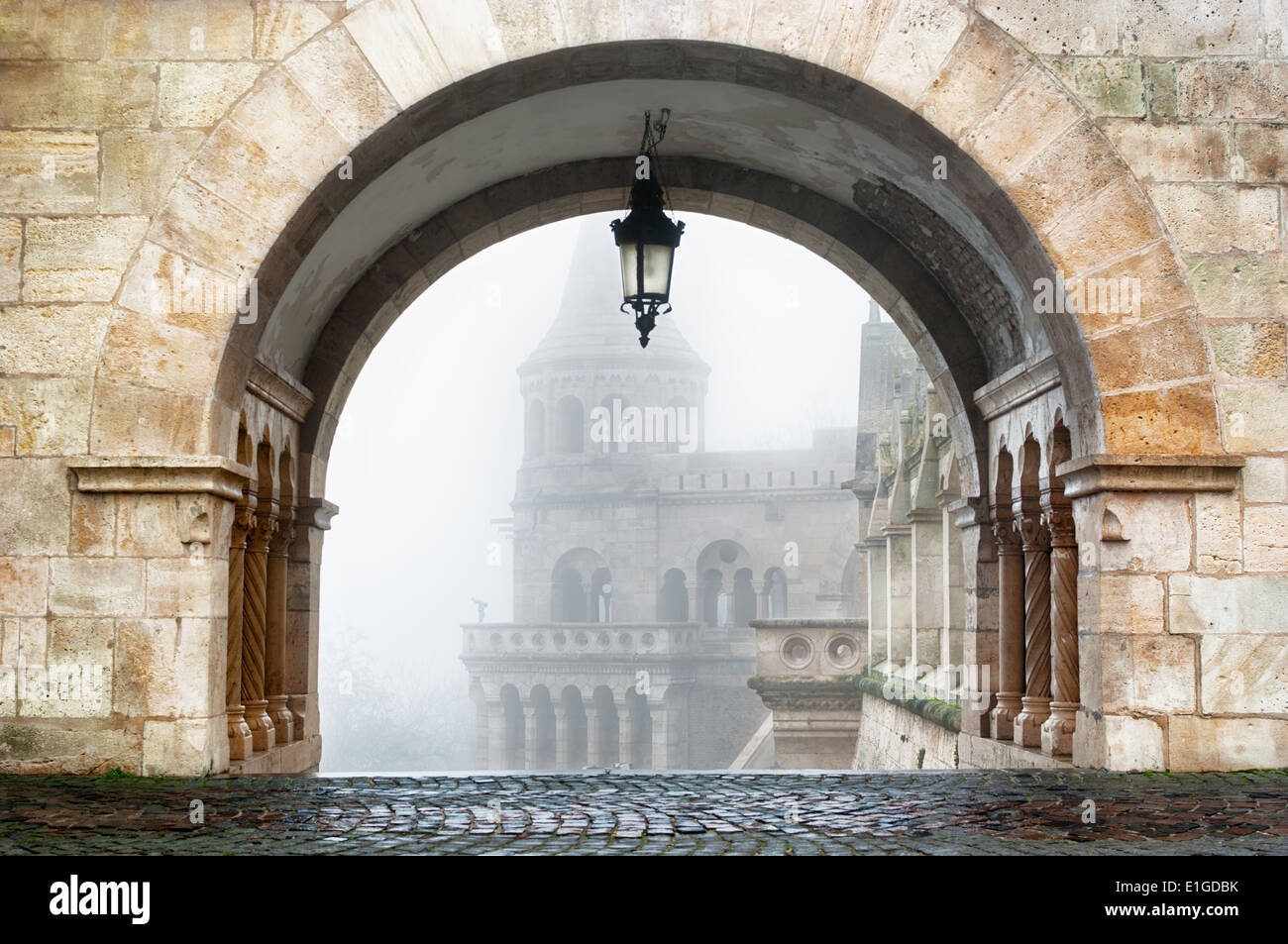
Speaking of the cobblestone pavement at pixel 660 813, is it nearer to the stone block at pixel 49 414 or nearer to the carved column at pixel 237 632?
the carved column at pixel 237 632

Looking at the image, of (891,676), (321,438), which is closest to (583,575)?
(891,676)

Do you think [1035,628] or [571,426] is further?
[571,426]

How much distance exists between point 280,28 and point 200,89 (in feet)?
1.24

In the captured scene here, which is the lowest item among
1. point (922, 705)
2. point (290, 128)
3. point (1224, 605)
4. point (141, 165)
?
point (922, 705)

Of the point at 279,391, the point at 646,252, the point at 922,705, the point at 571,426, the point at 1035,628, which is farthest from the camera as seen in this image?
the point at 571,426

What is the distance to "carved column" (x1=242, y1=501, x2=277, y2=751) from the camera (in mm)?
6996

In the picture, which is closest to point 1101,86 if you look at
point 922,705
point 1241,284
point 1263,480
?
point 1241,284

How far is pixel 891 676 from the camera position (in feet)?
44.2

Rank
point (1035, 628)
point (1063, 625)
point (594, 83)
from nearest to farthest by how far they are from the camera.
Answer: point (594, 83)
point (1063, 625)
point (1035, 628)

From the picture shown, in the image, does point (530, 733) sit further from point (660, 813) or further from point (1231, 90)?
point (660, 813)

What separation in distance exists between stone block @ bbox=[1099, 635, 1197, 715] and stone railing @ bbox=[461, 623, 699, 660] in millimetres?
41888

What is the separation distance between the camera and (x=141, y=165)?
19.0 feet
